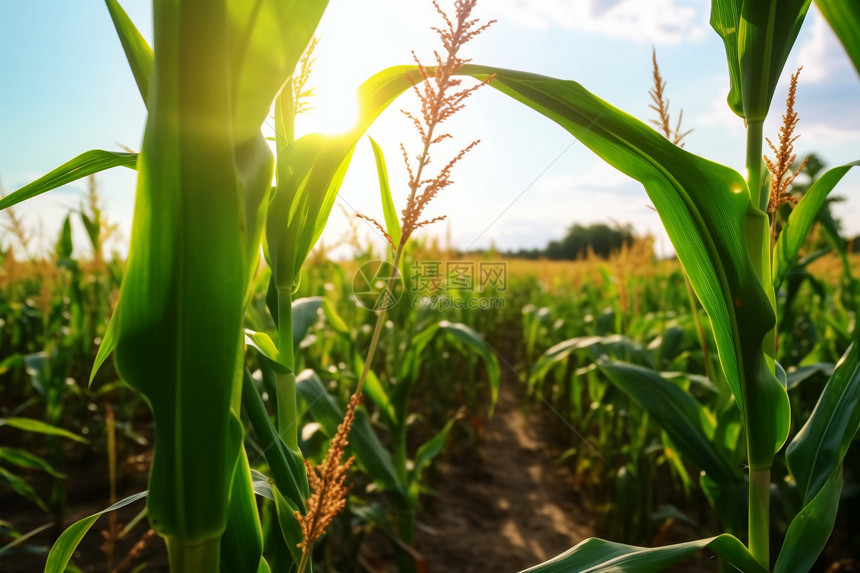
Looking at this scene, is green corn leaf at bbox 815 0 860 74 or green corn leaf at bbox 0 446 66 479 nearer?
green corn leaf at bbox 815 0 860 74

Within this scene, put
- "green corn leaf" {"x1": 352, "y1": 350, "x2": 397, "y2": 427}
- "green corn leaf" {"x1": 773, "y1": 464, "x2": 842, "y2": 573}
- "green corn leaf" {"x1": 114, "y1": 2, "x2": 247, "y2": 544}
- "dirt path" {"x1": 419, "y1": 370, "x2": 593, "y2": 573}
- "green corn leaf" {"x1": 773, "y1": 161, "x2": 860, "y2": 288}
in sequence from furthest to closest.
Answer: "dirt path" {"x1": 419, "y1": 370, "x2": 593, "y2": 573} < "green corn leaf" {"x1": 352, "y1": 350, "x2": 397, "y2": 427} < "green corn leaf" {"x1": 773, "y1": 161, "x2": 860, "y2": 288} < "green corn leaf" {"x1": 773, "y1": 464, "x2": 842, "y2": 573} < "green corn leaf" {"x1": 114, "y1": 2, "x2": 247, "y2": 544}

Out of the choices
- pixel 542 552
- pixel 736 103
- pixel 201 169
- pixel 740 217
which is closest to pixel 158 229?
pixel 201 169

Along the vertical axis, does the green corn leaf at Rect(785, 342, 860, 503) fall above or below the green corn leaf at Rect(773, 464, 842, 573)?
above

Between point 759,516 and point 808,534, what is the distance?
0.06 metres

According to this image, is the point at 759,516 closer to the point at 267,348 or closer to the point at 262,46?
the point at 267,348

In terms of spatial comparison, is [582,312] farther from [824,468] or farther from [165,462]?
[165,462]

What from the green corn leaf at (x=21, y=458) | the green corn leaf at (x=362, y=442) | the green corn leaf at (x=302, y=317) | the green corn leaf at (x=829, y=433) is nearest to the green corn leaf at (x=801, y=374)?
the green corn leaf at (x=829, y=433)

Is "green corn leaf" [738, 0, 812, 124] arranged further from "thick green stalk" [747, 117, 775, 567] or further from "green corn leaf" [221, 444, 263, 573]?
"green corn leaf" [221, 444, 263, 573]

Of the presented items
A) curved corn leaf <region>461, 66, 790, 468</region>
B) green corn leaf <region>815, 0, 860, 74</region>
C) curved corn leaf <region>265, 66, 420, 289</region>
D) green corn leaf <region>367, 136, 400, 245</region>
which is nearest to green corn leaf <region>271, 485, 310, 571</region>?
curved corn leaf <region>265, 66, 420, 289</region>

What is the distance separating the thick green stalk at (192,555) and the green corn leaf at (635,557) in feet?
1.15

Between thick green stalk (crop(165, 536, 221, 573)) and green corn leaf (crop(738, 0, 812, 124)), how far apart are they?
79cm

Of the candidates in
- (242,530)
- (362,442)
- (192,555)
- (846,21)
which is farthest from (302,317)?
(846,21)

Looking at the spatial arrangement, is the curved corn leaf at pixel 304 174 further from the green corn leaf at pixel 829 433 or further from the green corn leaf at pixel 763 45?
the green corn leaf at pixel 829 433

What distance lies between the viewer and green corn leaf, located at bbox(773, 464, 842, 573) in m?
0.64
